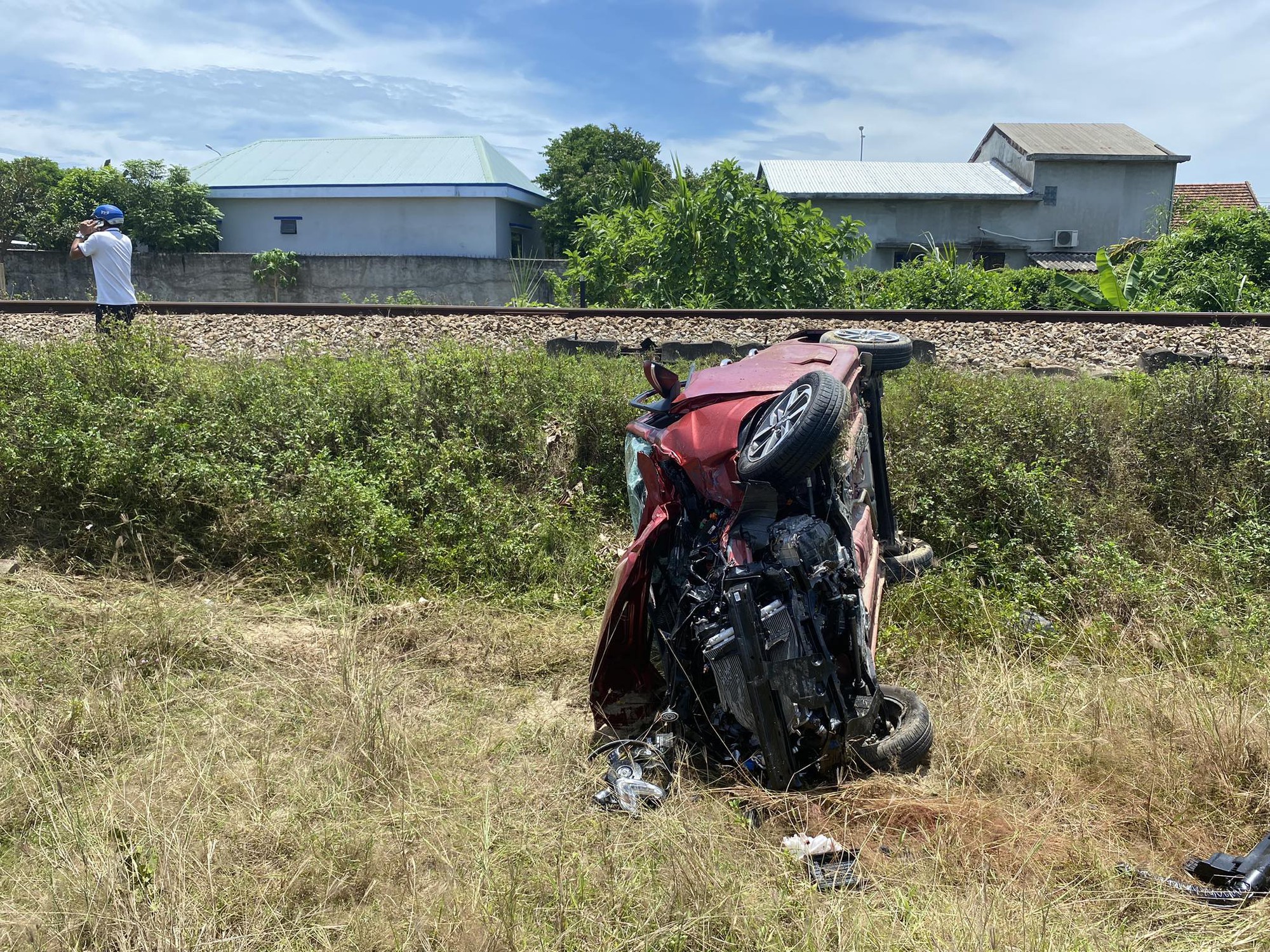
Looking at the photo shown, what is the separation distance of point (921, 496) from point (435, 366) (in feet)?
14.3

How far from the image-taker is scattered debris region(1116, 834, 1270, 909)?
3.00 metres

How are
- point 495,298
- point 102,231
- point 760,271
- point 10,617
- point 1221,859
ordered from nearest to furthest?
point 1221,859 < point 10,617 < point 102,231 < point 760,271 < point 495,298

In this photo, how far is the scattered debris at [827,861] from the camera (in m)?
3.05

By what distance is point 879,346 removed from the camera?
18.7ft

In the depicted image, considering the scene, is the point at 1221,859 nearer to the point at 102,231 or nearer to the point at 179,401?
the point at 179,401

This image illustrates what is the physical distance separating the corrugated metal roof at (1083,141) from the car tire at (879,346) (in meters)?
34.0

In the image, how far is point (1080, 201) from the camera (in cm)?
3566

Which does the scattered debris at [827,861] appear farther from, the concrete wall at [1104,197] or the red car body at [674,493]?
the concrete wall at [1104,197]

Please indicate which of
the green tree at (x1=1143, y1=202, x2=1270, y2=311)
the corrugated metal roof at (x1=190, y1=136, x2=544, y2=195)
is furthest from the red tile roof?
the corrugated metal roof at (x1=190, y1=136, x2=544, y2=195)

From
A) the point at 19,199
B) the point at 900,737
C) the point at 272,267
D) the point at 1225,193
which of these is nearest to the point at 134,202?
the point at 19,199

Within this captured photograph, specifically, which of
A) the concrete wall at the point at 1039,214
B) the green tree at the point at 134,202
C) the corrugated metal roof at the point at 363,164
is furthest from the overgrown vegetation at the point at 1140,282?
the green tree at the point at 134,202

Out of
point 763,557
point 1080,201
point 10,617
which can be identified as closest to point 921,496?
point 763,557

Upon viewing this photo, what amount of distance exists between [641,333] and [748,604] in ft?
26.0

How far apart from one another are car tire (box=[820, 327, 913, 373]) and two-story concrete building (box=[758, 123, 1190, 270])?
90.2ft
